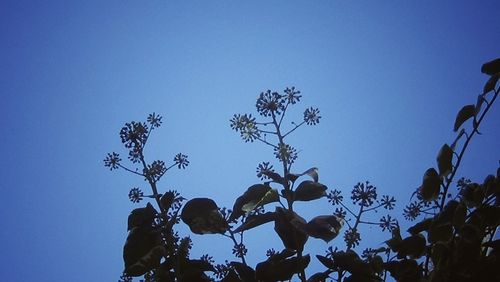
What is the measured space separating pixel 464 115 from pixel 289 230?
6.36ft

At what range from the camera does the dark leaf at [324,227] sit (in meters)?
2.54

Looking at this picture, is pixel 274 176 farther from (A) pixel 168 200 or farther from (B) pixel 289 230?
(A) pixel 168 200

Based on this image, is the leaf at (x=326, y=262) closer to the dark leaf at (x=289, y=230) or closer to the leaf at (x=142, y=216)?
the dark leaf at (x=289, y=230)

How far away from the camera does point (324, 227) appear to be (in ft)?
8.67

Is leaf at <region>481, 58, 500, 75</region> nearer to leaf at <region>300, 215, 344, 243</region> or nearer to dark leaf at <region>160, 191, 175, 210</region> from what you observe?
leaf at <region>300, 215, 344, 243</region>

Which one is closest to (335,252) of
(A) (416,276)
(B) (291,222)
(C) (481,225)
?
(B) (291,222)

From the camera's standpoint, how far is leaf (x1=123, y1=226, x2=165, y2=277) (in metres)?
2.83

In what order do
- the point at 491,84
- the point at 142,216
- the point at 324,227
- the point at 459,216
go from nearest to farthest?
the point at 459,216 → the point at 324,227 → the point at 491,84 → the point at 142,216

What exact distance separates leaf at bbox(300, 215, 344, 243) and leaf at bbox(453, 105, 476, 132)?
145 cm

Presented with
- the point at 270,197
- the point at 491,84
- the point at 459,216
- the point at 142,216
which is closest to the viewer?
the point at 459,216

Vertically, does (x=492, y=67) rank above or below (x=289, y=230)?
above

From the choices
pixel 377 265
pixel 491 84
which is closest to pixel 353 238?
pixel 377 265

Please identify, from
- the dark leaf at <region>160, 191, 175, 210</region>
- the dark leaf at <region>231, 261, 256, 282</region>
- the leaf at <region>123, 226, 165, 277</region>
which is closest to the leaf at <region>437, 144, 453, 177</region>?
the dark leaf at <region>231, 261, 256, 282</region>

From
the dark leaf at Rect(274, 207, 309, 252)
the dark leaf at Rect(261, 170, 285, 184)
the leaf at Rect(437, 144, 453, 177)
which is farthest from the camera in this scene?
the dark leaf at Rect(261, 170, 285, 184)
